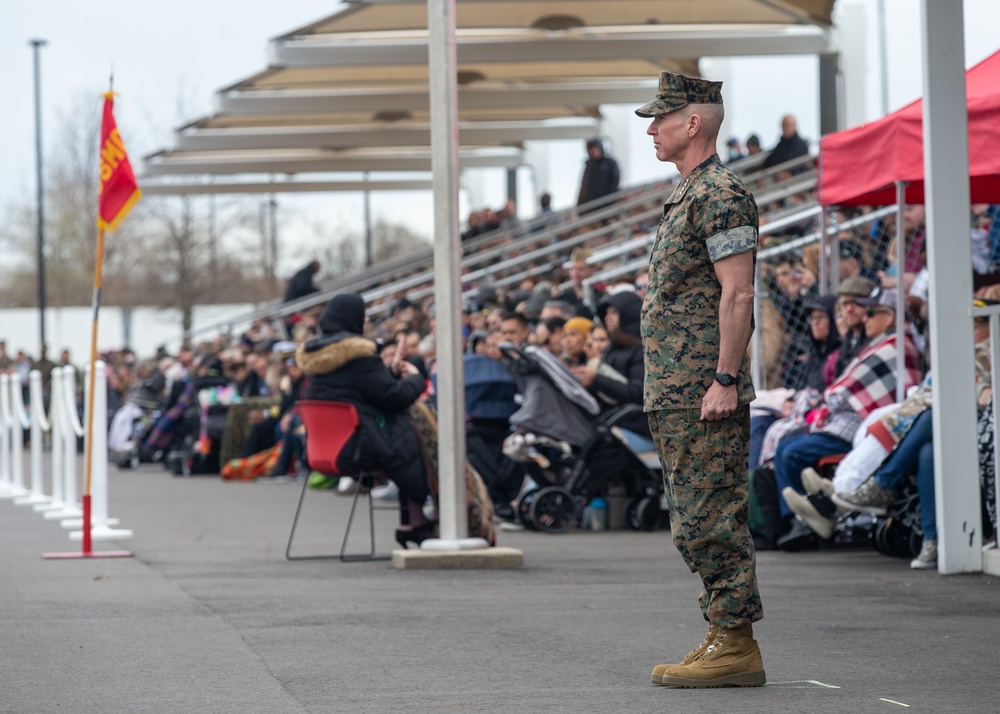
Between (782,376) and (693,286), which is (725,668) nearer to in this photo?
(693,286)

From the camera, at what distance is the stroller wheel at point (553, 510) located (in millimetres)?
12719

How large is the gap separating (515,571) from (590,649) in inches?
125

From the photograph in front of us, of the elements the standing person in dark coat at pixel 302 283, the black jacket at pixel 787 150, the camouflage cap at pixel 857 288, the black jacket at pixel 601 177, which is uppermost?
the black jacket at pixel 601 177

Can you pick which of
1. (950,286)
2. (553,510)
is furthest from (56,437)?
(950,286)

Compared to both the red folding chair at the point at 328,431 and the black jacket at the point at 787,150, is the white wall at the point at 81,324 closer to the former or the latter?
the black jacket at the point at 787,150

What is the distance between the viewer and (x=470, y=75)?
26.5 m

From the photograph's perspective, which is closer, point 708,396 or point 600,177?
point 708,396

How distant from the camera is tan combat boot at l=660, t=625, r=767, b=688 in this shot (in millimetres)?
5641

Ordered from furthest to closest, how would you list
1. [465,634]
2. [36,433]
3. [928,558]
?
1. [36,433]
2. [928,558]
3. [465,634]

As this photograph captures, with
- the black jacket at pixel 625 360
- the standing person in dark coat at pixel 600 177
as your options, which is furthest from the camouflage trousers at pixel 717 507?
the standing person in dark coat at pixel 600 177

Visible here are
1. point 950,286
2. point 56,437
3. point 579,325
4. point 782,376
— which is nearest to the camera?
point 950,286

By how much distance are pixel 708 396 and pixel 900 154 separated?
5.82 m

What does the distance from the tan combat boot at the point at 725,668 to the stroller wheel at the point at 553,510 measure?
7004 mm

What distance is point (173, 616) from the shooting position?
7707 mm
